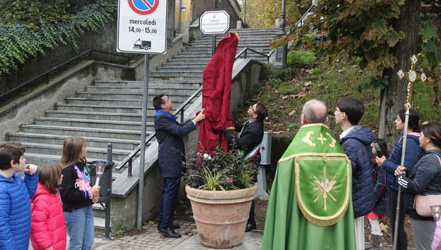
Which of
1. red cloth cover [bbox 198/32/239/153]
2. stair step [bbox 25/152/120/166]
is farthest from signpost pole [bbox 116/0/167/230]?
stair step [bbox 25/152/120/166]

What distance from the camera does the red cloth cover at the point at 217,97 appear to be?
6.30 metres

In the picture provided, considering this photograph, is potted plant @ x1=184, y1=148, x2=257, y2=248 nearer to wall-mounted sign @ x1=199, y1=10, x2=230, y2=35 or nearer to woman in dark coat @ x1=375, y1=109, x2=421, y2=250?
woman in dark coat @ x1=375, y1=109, x2=421, y2=250

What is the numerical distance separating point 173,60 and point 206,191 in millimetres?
9665

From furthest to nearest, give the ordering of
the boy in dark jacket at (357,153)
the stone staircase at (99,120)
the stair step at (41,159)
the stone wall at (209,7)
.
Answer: the stone wall at (209,7)
the stone staircase at (99,120)
the stair step at (41,159)
the boy in dark jacket at (357,153)

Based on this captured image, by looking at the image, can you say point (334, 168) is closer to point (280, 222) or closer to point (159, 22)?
point (280, 222)

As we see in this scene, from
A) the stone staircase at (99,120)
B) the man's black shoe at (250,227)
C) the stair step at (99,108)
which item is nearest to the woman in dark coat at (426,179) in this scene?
the man's black shoe at (250,227)

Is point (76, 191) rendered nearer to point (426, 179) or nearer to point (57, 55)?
point (426, 179)

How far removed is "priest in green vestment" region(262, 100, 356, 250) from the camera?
11.2ft

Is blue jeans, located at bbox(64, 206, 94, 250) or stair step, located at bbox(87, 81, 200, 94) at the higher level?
stair step, located at bbox(87, 81, 200, 94)

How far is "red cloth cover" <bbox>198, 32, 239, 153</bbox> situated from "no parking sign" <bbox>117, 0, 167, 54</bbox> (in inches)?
38.0

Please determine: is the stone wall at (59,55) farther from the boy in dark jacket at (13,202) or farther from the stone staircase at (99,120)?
the boy in dark jacket at (13,202)

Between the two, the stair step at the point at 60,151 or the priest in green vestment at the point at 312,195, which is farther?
the stair step at the point at 60,151

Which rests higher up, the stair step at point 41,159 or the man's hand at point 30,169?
the man's hand at point 30,169

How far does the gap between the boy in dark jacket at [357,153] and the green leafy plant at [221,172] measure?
185 cm
